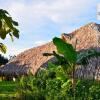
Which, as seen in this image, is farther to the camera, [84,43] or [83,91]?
[84,43]

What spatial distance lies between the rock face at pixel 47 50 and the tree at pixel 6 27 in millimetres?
17244

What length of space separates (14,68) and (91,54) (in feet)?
98.9

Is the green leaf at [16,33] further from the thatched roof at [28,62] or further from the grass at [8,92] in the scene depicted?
the thatched roof at [28,62]

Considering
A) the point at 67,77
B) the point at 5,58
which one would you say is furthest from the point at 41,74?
the point at 5,58

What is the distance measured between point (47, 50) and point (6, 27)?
27.5 meters

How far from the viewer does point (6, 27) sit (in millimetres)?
12070

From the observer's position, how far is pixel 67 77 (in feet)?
46.3

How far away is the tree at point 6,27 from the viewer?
11351 millimetres

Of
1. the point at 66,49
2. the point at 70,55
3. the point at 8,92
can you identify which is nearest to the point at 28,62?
the point at 8,92

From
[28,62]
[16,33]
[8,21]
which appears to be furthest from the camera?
[28,62]

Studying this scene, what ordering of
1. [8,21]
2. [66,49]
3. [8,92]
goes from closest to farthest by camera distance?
[8,21] < [66,49] < [8,92]

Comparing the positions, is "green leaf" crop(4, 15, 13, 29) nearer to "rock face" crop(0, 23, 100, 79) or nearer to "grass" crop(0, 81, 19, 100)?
"grass" crop(0, 81, 19, 100)

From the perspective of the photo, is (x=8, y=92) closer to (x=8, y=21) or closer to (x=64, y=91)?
(x=64, y=91)

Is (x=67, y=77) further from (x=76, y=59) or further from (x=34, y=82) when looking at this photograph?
(x=34, y=82)
